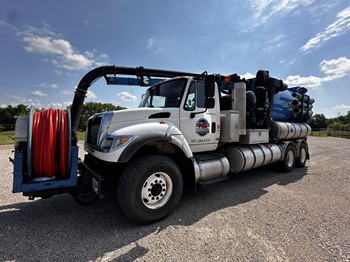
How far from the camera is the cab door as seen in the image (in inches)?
168

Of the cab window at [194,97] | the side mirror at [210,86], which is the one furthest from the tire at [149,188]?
the side mirror at [210,86]

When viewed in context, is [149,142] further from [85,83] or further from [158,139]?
[85,83]

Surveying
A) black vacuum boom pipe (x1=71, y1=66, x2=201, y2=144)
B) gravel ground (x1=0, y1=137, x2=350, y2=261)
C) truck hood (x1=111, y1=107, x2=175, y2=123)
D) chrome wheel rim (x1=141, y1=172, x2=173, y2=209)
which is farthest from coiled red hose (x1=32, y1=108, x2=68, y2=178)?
black vacuum boom pipe (x1=71, y1=66, x2=201, y2=144)

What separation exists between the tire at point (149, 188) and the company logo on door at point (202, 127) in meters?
1.19

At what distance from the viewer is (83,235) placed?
9.97 feet

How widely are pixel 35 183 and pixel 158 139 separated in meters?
1.95

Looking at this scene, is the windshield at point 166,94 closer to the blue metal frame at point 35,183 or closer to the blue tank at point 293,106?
the blue metal frame at point 35,183

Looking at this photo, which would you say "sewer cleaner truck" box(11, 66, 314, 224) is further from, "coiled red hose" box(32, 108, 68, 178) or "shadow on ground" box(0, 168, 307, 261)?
Answer: "shadow on ground" box(0, 168, 307, 261)

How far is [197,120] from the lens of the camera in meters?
4.44

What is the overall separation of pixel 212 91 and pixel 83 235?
327cm

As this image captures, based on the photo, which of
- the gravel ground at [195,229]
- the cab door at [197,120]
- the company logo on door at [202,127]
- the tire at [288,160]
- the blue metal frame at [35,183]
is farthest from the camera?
the tire at [288,160]

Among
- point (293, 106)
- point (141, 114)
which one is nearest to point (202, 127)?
point (141, 114)

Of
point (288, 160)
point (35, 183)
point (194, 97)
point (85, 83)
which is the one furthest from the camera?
point (288, 160)

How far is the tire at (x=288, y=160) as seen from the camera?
709 cm
